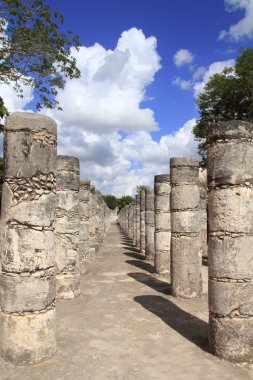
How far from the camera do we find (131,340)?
6.79 metres

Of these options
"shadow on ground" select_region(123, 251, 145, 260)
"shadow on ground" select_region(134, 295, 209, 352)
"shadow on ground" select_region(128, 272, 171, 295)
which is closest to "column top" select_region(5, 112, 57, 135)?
"shadow on ground" select_region(134, 295, 209, 352)

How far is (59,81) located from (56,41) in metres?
1.41

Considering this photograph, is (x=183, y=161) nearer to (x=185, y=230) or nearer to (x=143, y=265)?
(x=185, y=230)

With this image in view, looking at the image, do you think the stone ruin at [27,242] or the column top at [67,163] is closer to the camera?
the stone ruin at [27,242]

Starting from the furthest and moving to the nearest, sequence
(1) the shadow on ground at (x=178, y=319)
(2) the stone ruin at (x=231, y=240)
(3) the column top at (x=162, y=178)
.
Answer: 1. (3) the column top at (x=162, y=178)
2. (1) the shadow on ground at (x=178, y=319)
3. (2) the stone ruin at (x=231, y=240)

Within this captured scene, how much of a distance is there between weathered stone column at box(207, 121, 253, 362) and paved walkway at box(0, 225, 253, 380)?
0.51 m

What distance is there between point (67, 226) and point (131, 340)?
13.6 ft

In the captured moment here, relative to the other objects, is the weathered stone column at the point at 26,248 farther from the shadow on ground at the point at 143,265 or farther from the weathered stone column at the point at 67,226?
the shadow on ground at the point at 143,265

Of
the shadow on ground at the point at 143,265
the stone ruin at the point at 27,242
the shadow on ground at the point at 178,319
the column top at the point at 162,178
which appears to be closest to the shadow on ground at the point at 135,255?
the shadow on ground at the point at 143,265

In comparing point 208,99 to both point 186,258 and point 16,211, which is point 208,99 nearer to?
point 186,258

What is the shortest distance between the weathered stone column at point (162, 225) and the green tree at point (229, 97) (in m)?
13.2

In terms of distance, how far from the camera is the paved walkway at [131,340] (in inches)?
213

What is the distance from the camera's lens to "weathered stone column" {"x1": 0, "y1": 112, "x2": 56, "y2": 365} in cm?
571

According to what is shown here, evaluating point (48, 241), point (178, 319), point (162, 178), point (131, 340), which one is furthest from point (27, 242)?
point (162, 178)
